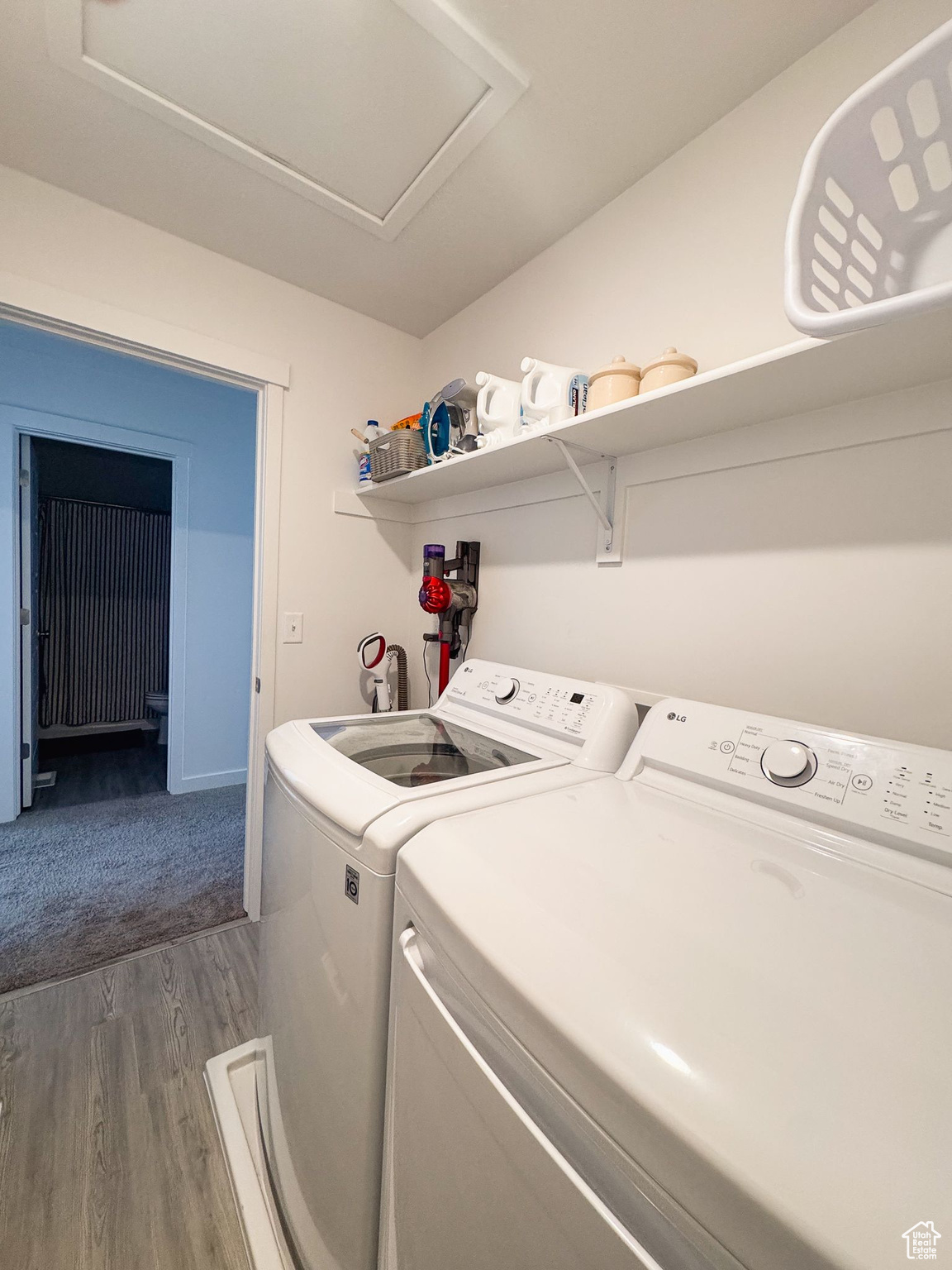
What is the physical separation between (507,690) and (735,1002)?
1006 mm

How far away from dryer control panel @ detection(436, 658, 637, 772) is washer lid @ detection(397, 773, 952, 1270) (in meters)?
0.33

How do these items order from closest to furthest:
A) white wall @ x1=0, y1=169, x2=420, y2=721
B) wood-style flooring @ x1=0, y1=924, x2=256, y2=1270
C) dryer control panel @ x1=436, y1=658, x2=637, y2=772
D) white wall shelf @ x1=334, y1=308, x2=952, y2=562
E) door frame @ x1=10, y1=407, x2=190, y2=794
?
white wall shelf @ x1=334, y1=308, x2=952, y2=562
wood-style flooring @ x1=0, y1=924, x2=256, y2=1270
dryer control panel @ x1=436, y1=658, x2=637, y2=772
white wall @ x1=0, y1=169, x2=420, y2=721
door frame @ x1=10, y1=407, x2=190, y2=794

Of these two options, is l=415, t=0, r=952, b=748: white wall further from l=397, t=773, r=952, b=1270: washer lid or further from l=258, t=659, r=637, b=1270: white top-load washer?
l=397, t=773, r=952, b=1270: washer lid

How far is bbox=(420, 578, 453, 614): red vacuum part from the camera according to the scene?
1838 mm

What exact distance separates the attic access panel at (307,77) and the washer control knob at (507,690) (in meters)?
1.38

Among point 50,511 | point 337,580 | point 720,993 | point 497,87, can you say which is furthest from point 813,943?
point 50,511

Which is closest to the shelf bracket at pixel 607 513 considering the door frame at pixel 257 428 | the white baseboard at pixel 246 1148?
the door frame at pixel 257 428

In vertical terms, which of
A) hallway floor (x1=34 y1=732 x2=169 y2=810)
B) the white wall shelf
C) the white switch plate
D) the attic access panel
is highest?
the attic access panel

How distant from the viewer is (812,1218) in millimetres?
295

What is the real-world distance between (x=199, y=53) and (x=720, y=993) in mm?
1893

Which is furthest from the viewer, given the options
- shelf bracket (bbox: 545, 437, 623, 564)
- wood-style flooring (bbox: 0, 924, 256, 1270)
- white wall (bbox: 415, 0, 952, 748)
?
shelf bracket (bbox: 545, 437, 623, 564)

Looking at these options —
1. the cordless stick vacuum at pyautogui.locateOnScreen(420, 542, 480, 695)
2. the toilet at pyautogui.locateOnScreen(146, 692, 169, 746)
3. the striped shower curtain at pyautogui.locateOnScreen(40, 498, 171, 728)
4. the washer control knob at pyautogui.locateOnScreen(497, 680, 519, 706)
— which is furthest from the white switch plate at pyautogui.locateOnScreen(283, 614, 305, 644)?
the striped shower curtain at pyautogui.locateOnScreen(40, 498, 171, 728)

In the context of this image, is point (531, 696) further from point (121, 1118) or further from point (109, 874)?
point (109, 874)

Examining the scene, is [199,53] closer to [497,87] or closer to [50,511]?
[497,87]
